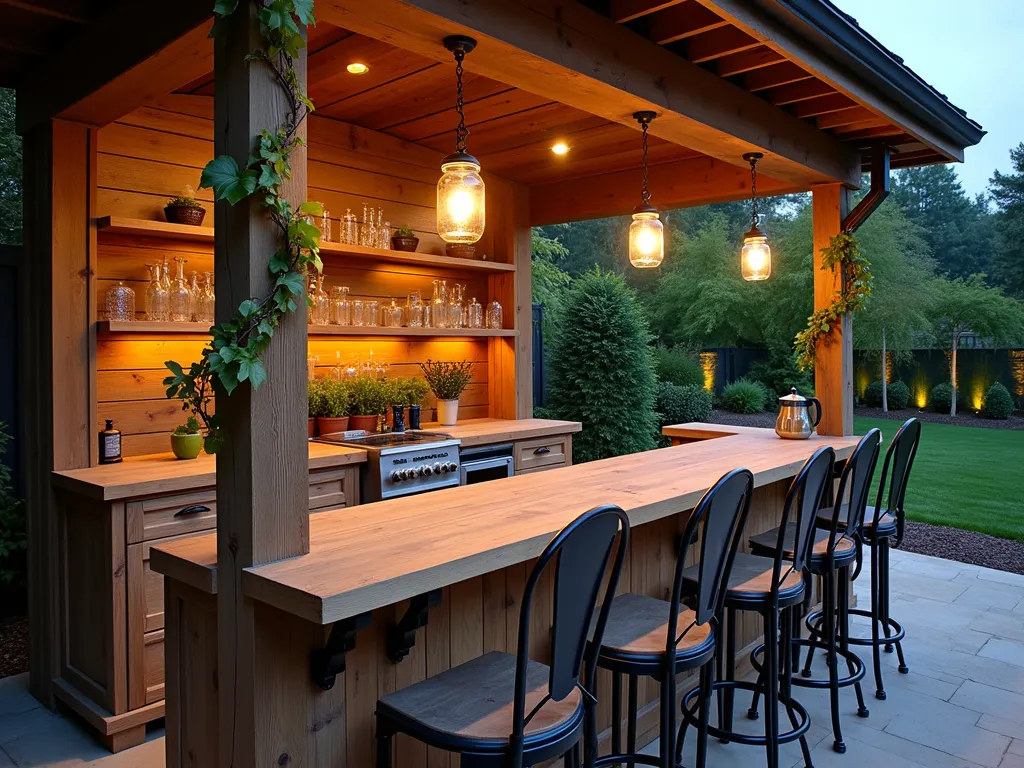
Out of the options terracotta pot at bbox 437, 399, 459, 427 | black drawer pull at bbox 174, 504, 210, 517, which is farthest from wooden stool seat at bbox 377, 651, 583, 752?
terracotta pot at bbox 437, 399, 459, 427

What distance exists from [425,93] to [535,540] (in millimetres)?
2770

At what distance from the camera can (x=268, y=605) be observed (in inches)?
67.7

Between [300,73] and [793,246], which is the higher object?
[793,246]

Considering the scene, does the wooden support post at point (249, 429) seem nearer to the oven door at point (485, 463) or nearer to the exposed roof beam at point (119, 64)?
the exposed roof beam at point (119, 64)

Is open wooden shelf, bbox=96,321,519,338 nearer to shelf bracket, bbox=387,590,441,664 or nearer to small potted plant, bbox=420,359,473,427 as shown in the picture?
Answer: small potted plant, bbox=420,359,473,427

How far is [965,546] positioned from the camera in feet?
18.9

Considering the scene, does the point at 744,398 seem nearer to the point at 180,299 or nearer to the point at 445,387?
the point at 445,387

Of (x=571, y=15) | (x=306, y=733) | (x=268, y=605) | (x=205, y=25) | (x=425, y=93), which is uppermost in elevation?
(x=425, y=93)

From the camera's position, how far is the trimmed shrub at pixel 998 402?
1259 centimetres

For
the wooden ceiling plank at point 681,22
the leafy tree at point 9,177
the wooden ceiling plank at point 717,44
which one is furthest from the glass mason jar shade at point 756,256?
the leafy tree at point 9,177

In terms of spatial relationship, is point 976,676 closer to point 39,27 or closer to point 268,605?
point 268,605

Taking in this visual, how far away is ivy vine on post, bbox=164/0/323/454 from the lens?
1694 millimetres

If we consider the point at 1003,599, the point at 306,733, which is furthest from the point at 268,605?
A: the point at 1003,599

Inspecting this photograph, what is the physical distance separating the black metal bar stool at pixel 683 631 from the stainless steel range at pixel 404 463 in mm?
1668
